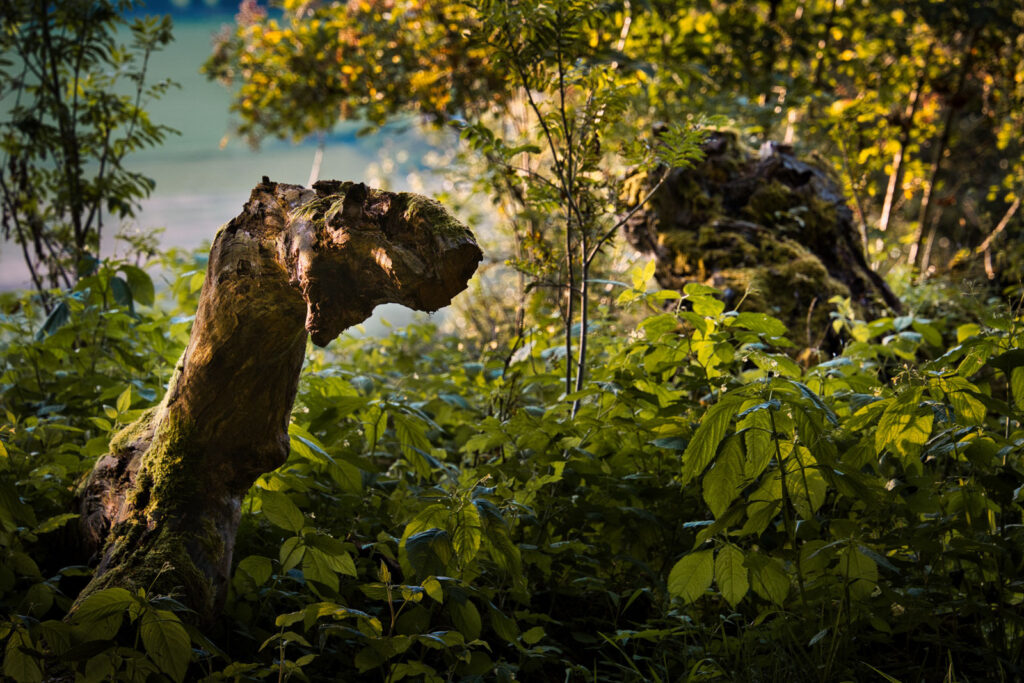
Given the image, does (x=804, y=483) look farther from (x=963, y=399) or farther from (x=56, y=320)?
(x=56, y=320)

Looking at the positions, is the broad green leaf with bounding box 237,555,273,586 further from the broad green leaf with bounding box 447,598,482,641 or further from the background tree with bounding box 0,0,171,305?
the background tree with bounding box 0,0,171,305

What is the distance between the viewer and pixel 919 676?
1736mm

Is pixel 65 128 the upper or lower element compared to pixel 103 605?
upper

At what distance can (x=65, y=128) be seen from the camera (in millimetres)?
4035

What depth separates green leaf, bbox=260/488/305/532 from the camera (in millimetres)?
1620

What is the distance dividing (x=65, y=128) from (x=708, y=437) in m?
4.03

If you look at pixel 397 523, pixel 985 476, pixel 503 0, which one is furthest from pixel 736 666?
pixel 503 0

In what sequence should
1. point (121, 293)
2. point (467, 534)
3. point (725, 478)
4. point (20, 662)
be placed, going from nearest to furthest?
point (20, 662) < point (467, 534) < point (725, 478) < point (121, 293)

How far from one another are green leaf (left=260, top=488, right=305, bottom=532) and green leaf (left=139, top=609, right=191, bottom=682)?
1.08 ft

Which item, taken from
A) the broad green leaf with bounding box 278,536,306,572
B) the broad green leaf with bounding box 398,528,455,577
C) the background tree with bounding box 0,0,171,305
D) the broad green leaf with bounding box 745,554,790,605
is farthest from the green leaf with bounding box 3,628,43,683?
the background tree with bounding box 0,0,171,305

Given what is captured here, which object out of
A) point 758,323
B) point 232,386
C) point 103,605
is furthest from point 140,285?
point 758,323

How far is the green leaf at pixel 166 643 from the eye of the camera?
1.28 meters

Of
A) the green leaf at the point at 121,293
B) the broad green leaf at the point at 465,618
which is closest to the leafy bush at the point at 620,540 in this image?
the broad green leaf at the point at 465,618

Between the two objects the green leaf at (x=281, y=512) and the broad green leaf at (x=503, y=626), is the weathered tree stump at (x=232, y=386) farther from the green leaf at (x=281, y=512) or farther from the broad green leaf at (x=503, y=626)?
the broad green leaf at (x=503, y=626)
